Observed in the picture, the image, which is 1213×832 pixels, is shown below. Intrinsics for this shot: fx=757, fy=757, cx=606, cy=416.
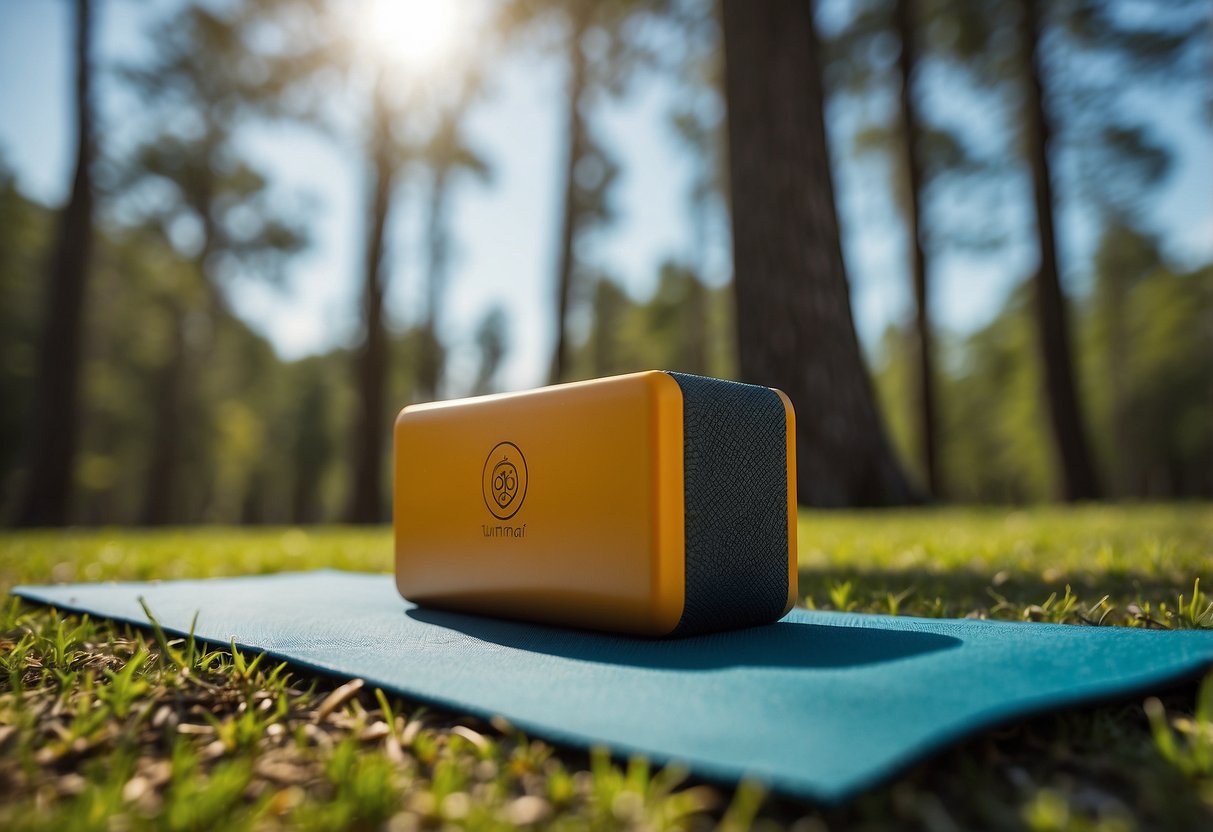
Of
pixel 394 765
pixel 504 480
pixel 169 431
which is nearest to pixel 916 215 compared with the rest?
pixel 504 480

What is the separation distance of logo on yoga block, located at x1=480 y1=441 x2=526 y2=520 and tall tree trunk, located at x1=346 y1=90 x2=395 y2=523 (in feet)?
25.5

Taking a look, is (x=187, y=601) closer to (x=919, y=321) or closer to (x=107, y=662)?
(x=107, y=662)

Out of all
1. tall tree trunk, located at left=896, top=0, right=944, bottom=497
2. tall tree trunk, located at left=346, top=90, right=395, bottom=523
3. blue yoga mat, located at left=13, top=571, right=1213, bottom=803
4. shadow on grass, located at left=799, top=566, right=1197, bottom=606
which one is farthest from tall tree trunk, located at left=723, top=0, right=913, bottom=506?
tall tree trunk, located at left=346, top=90, right=395, bottom=523

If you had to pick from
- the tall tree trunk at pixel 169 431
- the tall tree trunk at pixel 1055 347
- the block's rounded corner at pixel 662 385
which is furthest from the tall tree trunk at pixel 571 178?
the tall tree trunk at pixel 169 431

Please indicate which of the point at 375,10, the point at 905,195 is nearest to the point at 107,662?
the point at 375,10

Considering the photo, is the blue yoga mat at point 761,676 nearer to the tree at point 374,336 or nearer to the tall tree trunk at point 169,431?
the tree at point 374,336

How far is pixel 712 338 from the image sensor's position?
22.0m

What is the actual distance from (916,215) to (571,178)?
4.83 meters

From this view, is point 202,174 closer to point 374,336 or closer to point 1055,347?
point 374,336

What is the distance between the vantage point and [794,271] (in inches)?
232

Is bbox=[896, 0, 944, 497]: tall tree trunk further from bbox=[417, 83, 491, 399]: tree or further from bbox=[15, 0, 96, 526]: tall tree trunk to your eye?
bbox=[15, 0, 96, 526]: tall tree trunk

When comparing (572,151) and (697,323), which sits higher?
(572,151)

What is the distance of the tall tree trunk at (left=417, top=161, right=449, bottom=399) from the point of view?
14.2 metres

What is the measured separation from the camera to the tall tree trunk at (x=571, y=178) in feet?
33.7
